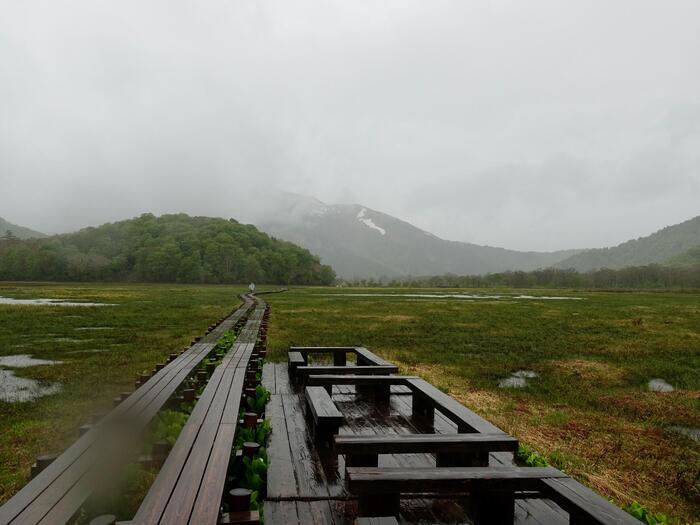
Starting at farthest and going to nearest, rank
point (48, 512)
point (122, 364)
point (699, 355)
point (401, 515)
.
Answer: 1. point (699, 355)
2. point (122, 364)
3. point (401, 515)
4. point (48, 512)

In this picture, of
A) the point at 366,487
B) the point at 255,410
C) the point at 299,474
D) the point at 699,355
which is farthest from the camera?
the point at 699,355

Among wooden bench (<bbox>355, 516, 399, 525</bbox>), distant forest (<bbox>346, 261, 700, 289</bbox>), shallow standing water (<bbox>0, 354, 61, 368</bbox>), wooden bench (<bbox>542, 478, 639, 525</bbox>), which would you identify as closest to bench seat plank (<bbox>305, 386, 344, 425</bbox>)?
wooden bench (<bbox>355, 516, 399, 525</bbox>)

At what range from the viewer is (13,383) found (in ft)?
32.7

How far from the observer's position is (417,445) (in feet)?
12.3

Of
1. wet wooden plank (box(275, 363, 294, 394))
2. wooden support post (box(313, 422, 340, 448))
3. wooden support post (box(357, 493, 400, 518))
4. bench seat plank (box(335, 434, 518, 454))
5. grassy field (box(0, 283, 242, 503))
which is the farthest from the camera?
wet wooden plank (box(275, 363, 294, 394))

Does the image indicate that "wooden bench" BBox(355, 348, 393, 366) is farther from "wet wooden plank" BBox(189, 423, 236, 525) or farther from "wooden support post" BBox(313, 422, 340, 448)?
"wet wooden plank" BBox(189, 423, 236, 525)

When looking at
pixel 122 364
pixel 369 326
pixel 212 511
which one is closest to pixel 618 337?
pixel 369 326

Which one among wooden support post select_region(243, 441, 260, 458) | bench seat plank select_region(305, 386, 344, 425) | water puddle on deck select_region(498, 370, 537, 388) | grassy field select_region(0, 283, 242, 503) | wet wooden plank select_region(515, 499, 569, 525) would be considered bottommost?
water puddle on deck select_region(498, 370, 537, 388)

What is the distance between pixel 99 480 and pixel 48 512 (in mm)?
575

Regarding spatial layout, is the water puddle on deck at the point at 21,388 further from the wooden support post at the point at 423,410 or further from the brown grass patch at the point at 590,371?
the brown grass patch at the point at 590,371

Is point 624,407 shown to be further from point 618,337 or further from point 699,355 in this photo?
point 618,337

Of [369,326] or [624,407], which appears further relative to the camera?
[369,326]

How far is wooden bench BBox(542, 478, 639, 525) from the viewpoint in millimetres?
2682

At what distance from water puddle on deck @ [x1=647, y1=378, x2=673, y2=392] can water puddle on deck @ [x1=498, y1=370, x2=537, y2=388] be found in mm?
2561
